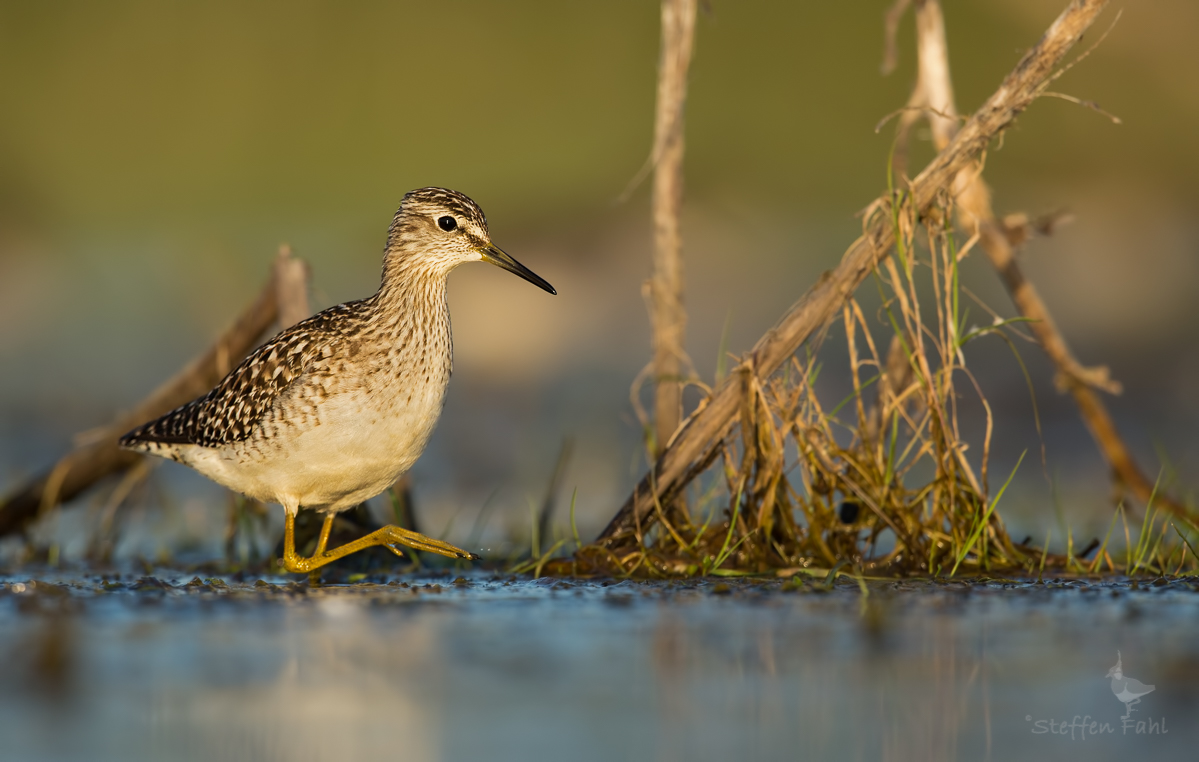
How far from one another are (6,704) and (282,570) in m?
3.00

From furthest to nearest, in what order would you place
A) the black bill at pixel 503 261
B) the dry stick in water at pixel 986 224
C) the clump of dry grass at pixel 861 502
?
the dry stick in water at pixel 986 224 → the black bill at pixel 503 261 → the clump of dry grass at pixel 861 502

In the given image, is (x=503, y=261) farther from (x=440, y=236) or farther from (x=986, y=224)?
(x=986, y=224)

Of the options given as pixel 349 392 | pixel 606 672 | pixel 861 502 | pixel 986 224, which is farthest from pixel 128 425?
pixel 986 224

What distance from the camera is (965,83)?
60.8ft

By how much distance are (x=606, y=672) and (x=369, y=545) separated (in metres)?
2.56

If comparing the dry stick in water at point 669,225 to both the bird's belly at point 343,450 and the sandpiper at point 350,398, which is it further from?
the bird's belly at point 343,450

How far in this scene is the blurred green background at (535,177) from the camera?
13711mm

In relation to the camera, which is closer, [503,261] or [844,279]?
[844,279]

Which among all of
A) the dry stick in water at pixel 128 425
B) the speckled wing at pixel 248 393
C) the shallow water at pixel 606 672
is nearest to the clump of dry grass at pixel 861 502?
the shallow water at pixel 606 672

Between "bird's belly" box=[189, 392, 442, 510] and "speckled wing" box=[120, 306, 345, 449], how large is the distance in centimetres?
18

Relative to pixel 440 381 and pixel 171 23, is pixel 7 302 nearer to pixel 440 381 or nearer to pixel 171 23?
pixel 171 23

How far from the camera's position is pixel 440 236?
695cm

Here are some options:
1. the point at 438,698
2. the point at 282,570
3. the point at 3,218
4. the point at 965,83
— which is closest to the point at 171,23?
the point at 3,218

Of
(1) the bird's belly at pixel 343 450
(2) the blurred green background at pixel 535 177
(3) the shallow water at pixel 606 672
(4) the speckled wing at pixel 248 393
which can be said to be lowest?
(3) the shallow water at pixel 606 672
